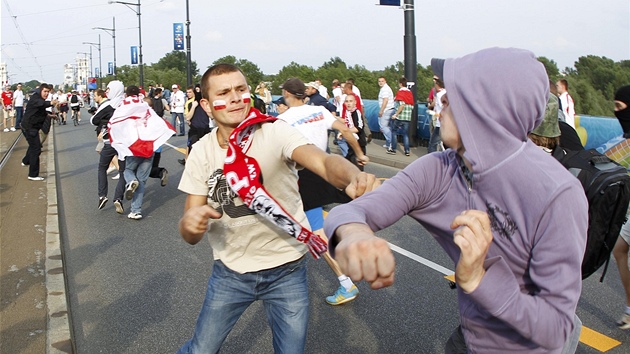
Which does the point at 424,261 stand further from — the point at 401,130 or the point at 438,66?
the point at 401,130

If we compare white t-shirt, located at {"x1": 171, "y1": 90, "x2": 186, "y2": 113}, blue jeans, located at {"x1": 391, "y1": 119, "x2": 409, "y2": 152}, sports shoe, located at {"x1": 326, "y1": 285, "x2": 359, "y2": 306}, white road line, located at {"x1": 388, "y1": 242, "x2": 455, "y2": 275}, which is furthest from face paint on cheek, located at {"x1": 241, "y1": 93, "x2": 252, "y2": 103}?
white t-shirt, located at {"x1": 171, "y1": 90, "x2": 186, "y2": 113}

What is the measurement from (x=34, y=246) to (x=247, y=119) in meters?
5.29

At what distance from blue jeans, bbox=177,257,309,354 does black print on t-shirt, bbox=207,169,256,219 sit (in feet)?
0.89

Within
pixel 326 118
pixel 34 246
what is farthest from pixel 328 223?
pixel 34 246

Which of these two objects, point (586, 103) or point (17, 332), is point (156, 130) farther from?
point (586, 103)

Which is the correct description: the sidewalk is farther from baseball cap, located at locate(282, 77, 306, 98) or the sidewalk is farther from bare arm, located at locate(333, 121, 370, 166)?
baseball cap, located at locate(282, 77, 306, 98)

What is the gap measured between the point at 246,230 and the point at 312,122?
10.2ft

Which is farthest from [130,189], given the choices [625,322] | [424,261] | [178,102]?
[178,102]

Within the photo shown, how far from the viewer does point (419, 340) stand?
429 cm

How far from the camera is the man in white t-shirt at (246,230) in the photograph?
8.61ft

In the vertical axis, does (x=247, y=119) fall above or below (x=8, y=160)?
above

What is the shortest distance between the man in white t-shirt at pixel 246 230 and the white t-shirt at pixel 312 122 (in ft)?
9.40

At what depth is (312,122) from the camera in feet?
18.8

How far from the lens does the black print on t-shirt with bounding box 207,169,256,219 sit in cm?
265
